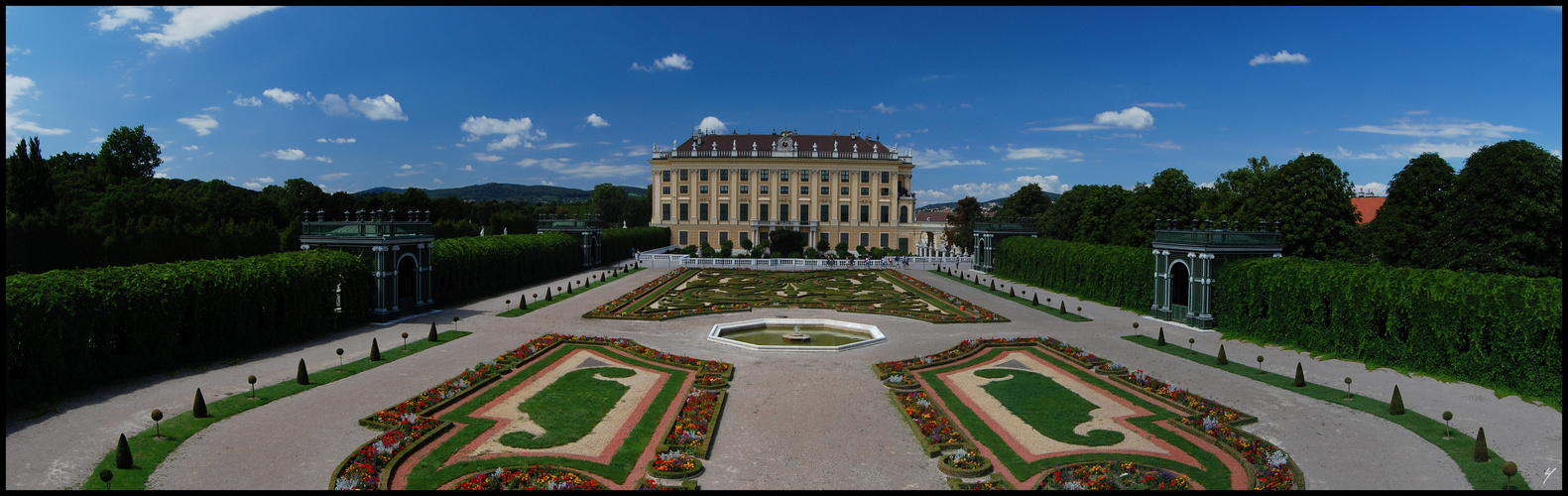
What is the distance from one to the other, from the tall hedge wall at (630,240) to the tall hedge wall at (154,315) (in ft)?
111

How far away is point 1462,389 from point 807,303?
71.9 ft

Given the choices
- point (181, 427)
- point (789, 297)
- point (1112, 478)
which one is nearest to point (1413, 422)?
point (1112, 478)

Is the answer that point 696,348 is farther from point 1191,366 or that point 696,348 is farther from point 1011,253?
point 1011,253

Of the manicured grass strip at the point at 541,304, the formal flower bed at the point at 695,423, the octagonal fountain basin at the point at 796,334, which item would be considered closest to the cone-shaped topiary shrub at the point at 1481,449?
the formal flower bed at the point at 695,423

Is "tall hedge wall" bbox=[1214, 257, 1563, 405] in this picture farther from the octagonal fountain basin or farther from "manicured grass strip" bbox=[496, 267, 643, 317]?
"manicured grass strip" bbox=[496, 267, 643, 317]

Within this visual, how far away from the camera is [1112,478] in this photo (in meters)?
11.6

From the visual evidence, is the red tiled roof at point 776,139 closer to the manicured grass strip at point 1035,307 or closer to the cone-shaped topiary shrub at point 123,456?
the manicured grass strip at point 1035,307

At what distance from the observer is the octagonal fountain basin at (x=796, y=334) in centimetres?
2314

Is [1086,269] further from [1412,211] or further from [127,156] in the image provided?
[127,156]

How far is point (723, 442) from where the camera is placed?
13766mm

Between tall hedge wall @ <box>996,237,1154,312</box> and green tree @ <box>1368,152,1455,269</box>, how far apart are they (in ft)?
35.4

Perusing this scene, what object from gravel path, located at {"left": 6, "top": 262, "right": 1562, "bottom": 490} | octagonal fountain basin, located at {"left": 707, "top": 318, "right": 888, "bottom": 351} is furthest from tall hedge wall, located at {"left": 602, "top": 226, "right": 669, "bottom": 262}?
gravel path, located at {"left": 6, "top": 262, "right": 1562, "bottom": 490}

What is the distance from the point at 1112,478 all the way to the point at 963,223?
68.4 m

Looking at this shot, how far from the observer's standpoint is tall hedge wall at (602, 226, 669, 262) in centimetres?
5975
